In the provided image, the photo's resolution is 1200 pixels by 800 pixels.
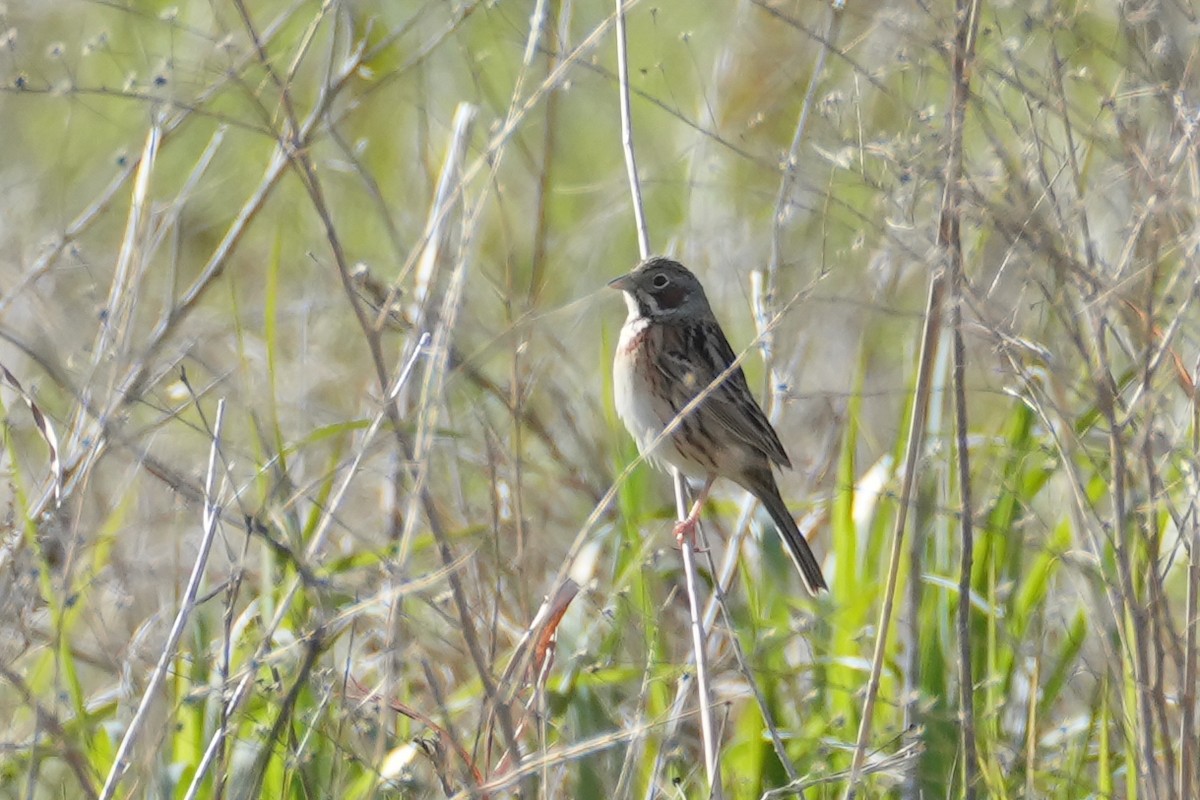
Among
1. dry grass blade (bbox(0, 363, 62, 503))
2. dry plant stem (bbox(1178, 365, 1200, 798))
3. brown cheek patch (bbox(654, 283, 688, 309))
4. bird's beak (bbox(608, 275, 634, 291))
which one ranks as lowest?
dry plant stem (bbox(1178, 365, 1200, 798))

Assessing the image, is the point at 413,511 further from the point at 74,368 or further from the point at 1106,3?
the point at 1106,3

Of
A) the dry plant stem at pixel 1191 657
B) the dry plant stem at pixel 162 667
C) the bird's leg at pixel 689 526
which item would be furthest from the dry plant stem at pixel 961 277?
the dry plant stem at pixel 162 667

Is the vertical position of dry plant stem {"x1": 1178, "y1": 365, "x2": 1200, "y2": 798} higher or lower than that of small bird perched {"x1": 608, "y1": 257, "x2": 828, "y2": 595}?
lower

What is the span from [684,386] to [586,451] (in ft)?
1.91

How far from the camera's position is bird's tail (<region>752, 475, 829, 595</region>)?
4.27 m

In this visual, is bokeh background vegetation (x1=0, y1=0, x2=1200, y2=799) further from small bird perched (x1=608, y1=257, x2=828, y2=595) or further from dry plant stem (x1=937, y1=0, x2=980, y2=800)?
small bird perched (x1=608, y1=257, x2=828, y2=595)

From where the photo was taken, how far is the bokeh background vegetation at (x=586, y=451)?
110 inches

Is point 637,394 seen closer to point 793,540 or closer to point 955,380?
point 793,540

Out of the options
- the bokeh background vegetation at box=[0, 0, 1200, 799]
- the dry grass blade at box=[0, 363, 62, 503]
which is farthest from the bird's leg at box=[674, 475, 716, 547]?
the dry grass blade at box=[0, 363, 62, 503]

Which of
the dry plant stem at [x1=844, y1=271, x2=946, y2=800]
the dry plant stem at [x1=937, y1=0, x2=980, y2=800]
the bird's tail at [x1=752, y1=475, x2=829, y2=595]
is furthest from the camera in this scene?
the bird's tail at [x1=752, y1=475, x2=829, y2=595]

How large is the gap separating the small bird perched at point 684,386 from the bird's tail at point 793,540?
0.15 metres

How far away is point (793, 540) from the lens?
4.41 metres

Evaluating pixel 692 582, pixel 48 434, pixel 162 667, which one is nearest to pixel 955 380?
pixel 692 582

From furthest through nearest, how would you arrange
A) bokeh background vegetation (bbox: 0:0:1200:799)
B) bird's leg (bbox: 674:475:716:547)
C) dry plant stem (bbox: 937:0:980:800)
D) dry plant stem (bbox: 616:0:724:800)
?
1. bird's leg (bbox: 674:475:716:547)
2. dry plant stem (bbox: 616:0:724:800)
3. bokeh background vegetation (bbox: 0:0:1200:799)
4. dry plant stem (bbox: 937:0:980:800)
